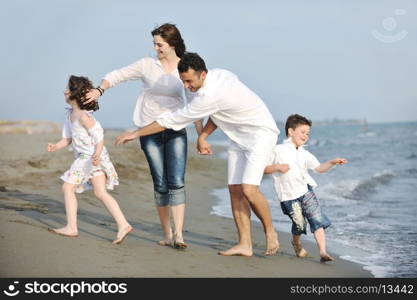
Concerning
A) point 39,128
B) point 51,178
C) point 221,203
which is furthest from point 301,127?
point 39,128

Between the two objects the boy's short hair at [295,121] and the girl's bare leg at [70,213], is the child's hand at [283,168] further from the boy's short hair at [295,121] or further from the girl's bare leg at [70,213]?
the girl's bare leg at [70,213]

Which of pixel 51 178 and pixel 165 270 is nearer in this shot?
pixel 165 270

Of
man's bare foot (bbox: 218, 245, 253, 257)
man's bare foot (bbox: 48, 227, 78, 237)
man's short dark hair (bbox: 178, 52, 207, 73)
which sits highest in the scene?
man's short dark hair (bbox: 178, 52, 207, 73)

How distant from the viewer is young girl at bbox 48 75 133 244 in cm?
565

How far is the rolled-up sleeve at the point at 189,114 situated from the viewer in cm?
522

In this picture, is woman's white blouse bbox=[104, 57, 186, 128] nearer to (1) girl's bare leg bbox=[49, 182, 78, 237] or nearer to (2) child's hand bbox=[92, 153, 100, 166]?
(2) child's hand bbox=[92, 153, 100, 166]

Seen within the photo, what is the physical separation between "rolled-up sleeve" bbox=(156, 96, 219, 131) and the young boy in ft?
2.46

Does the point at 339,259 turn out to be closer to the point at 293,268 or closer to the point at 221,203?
the point at 293,268

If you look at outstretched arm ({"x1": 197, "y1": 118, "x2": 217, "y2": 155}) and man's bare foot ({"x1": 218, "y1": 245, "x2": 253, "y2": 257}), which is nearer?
outstretched arm ({"x1": 197, "y1": 118, "x2": 217, "y2": 155})

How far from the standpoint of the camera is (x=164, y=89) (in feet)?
18.5

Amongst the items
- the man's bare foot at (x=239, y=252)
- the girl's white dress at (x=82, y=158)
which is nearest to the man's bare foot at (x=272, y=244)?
the man's bare foot at (x=239, y=252)

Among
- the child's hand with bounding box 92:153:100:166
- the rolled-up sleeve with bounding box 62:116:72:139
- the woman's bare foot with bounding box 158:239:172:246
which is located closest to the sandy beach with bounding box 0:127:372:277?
the woman's bare foot with bounding box 158:239:172:246

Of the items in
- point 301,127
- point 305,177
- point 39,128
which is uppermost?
point 301,127

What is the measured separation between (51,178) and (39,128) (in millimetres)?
23719
